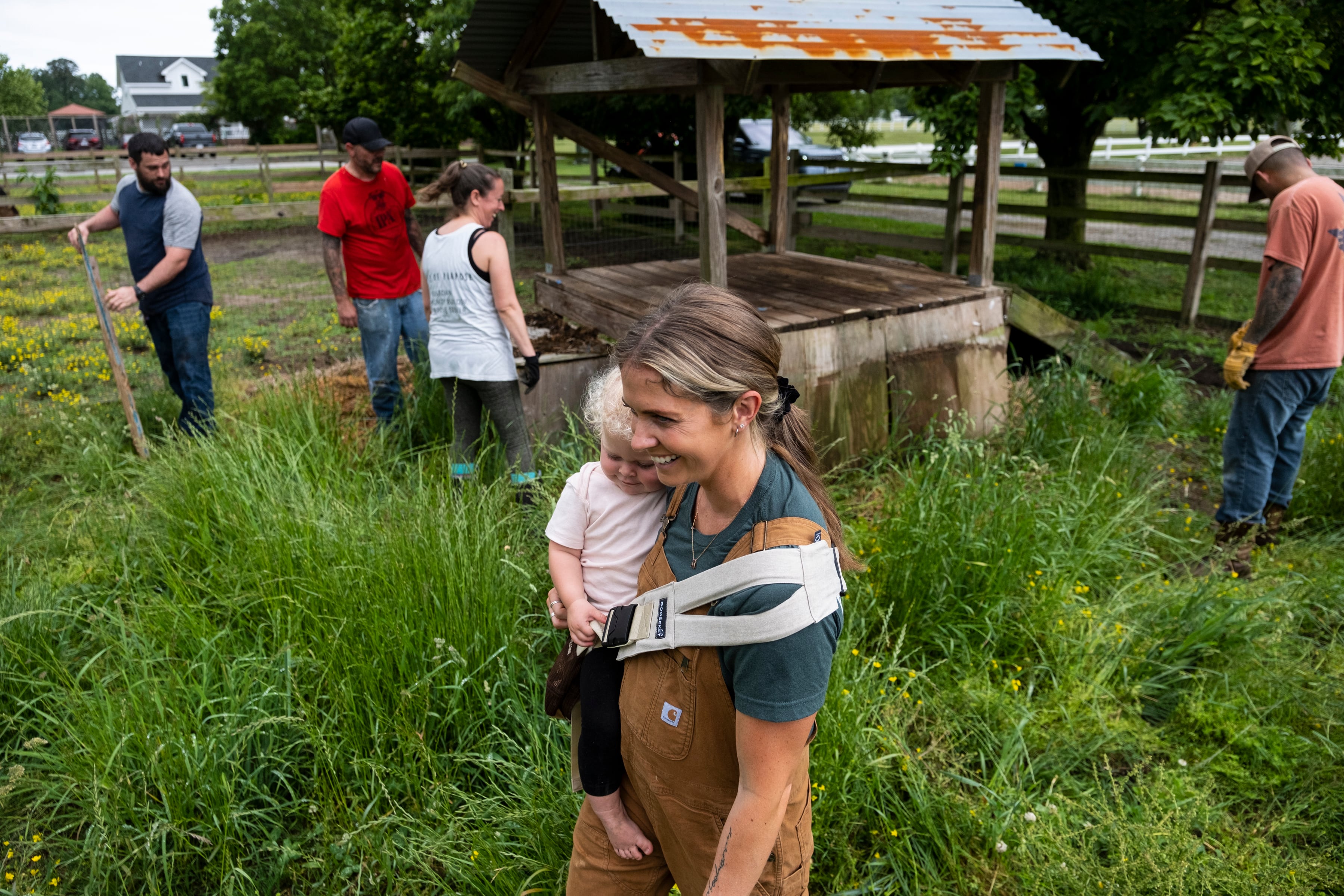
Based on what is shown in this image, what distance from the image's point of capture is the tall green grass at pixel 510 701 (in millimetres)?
2545

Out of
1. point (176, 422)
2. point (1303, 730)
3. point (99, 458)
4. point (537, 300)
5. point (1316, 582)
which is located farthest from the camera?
point (537, 300)

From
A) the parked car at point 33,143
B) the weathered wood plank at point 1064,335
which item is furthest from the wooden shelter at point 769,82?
the parked car at point 33,143

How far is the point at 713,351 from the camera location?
1402mm

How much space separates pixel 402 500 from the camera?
363 cm

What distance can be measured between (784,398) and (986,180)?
5177 mm

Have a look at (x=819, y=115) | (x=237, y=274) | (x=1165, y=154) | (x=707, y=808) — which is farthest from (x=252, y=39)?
(x=707, y=808)

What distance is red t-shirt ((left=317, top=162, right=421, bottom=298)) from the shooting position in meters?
5.36

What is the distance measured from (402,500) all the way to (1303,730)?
11.5 ft

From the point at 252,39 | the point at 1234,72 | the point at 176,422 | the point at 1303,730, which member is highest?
the point at 252,39

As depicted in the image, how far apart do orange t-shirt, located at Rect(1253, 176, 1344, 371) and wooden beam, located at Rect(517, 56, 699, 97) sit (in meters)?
2.91

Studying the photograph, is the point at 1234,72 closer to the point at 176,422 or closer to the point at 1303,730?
the point at 1303,730

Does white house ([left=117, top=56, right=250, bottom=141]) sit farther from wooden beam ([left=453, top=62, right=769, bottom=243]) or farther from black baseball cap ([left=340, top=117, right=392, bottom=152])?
black baseball cap ([left=340, top=117, right=392, bottom=152])

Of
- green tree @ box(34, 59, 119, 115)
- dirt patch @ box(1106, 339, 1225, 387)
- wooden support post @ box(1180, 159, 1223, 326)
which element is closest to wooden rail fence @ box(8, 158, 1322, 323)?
wooden support post @ box(1180, 159, 1223, 326)

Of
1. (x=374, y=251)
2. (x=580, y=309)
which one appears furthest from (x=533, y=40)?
(x=374, y=251)
